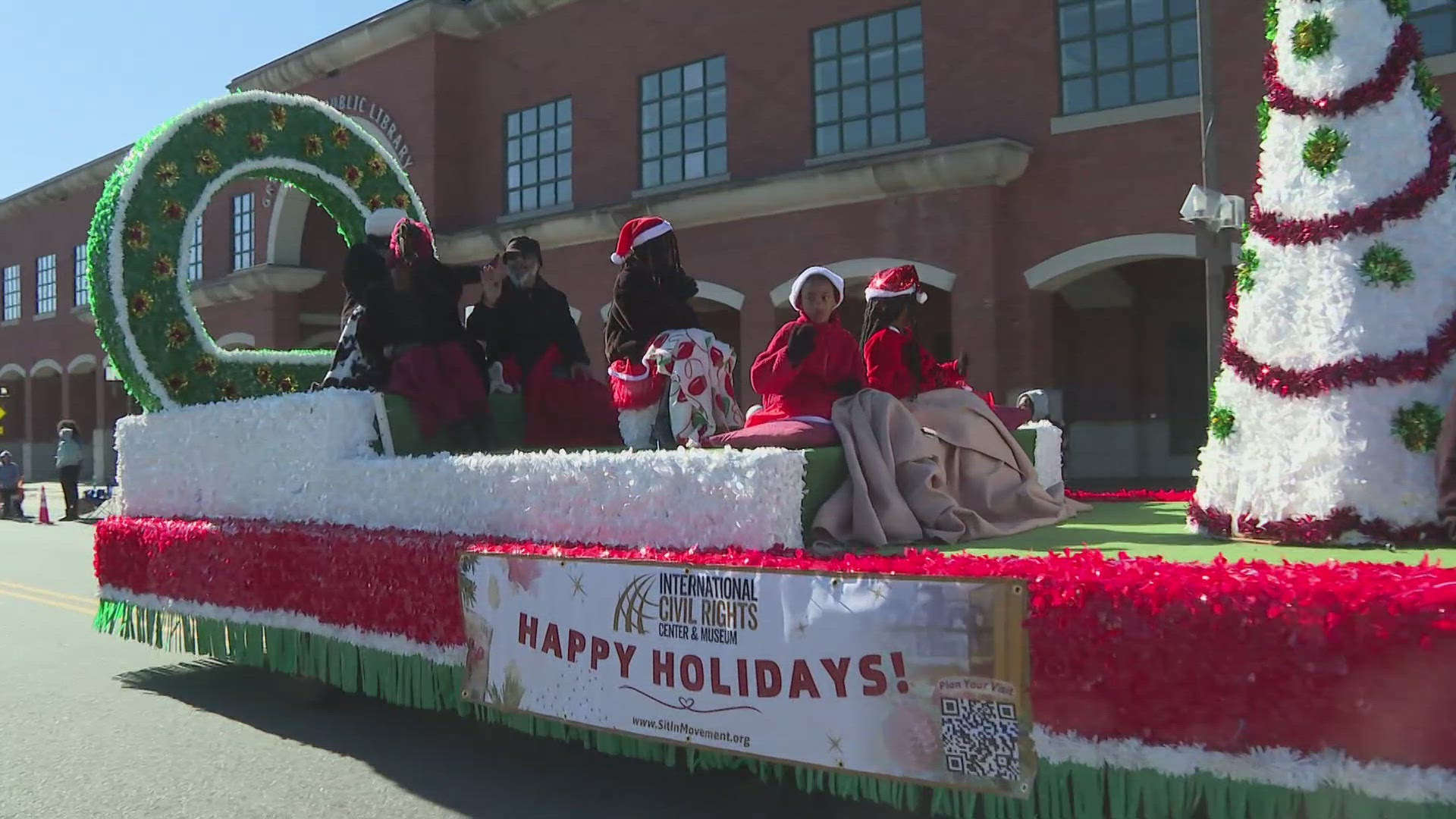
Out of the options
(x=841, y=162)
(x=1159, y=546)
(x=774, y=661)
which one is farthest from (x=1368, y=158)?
(x=841, y=162)

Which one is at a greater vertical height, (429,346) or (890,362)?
(429,346)

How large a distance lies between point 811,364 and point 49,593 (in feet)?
26.2

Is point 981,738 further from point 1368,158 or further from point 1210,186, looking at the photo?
point 1210,186

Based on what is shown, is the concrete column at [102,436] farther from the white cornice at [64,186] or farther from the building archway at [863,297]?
the building archway at [863,297]

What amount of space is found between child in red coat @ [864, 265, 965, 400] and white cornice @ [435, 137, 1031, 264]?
367 inches

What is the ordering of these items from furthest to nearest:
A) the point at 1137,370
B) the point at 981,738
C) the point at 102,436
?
the point at 102,436 → the point at 1137,370 → the point at 981,738

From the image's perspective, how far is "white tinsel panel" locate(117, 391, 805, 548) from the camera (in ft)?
12.6

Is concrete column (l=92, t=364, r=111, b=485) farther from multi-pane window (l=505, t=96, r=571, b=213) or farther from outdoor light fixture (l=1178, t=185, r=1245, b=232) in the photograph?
outdoor light fixture (l=1178, t=185, r=1245, b=232)

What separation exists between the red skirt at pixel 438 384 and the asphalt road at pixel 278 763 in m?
1.38

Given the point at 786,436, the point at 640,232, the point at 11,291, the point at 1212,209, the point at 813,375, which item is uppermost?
the point at 11,291

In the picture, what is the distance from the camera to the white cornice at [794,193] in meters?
14.4

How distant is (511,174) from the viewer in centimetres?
2048

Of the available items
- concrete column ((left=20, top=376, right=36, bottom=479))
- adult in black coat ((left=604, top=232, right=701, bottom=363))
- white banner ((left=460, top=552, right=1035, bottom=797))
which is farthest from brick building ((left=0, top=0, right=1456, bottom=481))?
concrete column ((left=20, top=376, right=36, bottom=479))

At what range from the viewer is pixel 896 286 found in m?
5.45
